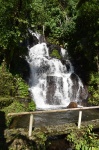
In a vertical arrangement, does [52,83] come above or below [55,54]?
below

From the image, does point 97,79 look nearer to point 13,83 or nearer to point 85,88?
point 85,88

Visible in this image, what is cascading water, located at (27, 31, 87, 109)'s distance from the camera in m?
23.1

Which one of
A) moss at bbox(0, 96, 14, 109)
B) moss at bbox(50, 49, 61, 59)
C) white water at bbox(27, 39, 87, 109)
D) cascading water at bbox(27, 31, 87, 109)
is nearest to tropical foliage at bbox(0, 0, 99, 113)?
moss at bbox(50, 49, 61, 59)

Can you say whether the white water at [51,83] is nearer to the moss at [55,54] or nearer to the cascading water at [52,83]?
the cascading water at [52,83]

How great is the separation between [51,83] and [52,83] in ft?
0.33

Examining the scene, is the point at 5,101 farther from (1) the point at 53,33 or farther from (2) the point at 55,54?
(1) the point at 53,33

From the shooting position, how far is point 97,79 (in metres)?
24.7

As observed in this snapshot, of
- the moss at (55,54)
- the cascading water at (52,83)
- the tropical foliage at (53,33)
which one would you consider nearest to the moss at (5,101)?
the tropical foliage at (53,33)

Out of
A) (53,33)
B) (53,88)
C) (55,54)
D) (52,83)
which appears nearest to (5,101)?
(53,88)

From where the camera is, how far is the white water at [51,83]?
23.1 meters

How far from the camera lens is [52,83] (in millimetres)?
24125

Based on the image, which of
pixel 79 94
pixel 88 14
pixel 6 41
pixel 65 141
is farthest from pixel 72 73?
pixel 65 141

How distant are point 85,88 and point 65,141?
14.9 m

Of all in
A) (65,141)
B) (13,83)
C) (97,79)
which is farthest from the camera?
(97,79)
